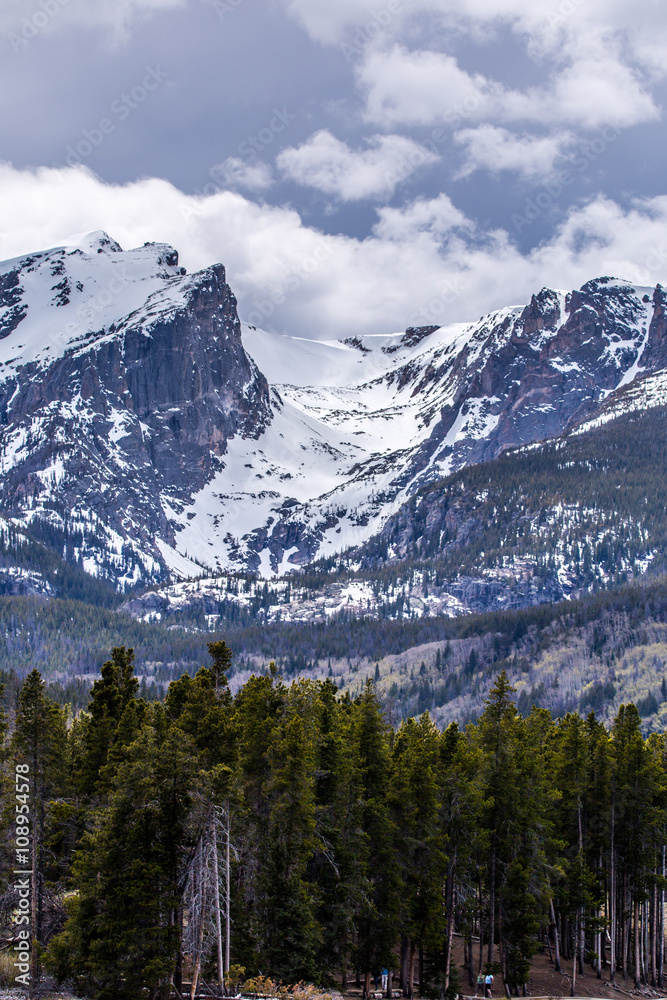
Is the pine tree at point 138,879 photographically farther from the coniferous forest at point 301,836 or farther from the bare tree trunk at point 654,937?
the bare tree trunk at point 654,937

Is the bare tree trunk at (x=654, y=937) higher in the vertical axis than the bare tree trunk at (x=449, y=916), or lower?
lower

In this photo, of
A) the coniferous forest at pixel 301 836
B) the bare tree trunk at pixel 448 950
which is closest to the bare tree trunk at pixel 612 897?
the coniferous forest at pixel 301 836

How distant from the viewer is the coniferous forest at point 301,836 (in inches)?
1464

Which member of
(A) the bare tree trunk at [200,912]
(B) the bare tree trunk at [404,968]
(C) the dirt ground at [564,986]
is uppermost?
(A) the bare tree trunk at [200,912]

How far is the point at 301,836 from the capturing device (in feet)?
138

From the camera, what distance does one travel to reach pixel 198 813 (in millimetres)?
37594

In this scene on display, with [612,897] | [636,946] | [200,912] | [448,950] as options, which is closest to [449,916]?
[448,950]

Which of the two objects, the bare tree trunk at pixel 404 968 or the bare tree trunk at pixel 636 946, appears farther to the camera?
the bare tree trunk at pixel 636 946

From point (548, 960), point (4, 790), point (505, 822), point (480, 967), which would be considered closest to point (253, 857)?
point (4, 790)

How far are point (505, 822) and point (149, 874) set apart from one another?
21385 mm

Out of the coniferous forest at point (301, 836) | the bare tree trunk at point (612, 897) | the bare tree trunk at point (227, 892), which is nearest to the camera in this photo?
the coniferous forest at point (301, 836)

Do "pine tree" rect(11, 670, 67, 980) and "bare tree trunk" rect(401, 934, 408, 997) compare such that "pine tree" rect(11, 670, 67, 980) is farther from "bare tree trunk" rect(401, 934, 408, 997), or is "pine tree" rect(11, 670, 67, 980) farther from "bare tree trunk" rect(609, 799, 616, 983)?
"bare tree trunk" rect(609, 799, 616, 983)

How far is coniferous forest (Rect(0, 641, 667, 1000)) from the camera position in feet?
122

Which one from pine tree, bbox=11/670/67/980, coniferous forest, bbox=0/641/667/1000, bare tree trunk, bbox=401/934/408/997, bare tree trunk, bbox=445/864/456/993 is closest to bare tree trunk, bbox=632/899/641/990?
coniferous forest, bbox=0/641/667/1000
